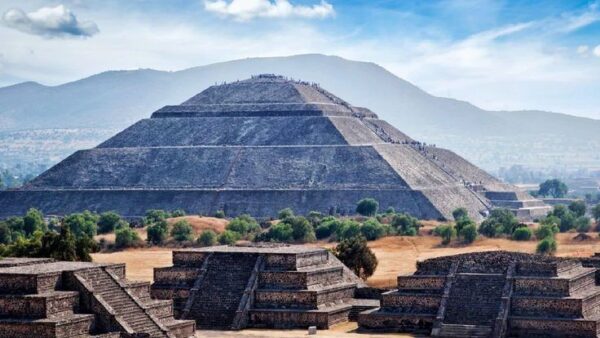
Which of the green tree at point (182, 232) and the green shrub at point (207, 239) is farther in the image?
the green tree at point (182, 232)

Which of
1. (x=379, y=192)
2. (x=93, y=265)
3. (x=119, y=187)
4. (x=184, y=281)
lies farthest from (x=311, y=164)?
(x=93, y=265)

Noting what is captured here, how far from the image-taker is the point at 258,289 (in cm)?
5994

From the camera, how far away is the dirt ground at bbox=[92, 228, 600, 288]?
269 ft

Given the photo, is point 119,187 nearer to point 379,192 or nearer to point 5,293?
point 379,192

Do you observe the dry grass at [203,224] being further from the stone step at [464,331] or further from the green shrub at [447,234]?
the stone step at [464,331]

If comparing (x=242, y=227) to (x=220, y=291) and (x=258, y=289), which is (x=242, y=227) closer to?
(x=220, y=291)

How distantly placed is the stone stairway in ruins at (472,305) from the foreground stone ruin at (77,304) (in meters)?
11.1

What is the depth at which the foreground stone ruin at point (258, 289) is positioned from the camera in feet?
194

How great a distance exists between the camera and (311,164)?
156125mm

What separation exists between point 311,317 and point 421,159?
109 meters

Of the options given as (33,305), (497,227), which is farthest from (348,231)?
(33,305)

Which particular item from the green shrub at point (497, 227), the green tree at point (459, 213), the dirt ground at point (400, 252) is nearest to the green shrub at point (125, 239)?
the dirt ground at point (400, 252)

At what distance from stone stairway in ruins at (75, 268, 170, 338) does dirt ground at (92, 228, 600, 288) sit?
24302 millimetres

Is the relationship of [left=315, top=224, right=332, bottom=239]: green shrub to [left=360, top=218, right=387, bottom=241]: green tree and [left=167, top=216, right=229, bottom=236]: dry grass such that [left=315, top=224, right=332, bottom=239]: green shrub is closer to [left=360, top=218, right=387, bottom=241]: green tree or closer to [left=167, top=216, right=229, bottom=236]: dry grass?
[left=360, top=218, right=387, bottom=241]: green tree
